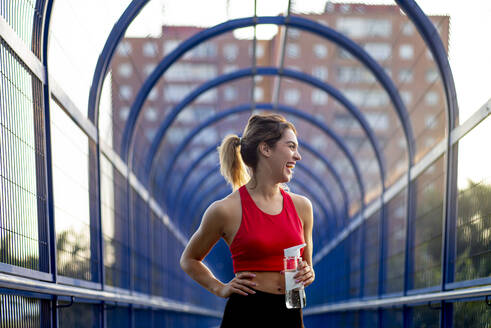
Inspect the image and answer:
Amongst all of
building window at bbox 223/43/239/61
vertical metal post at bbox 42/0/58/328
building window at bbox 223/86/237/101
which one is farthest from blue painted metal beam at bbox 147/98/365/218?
vertical metal post at bbox 42/0/58/328

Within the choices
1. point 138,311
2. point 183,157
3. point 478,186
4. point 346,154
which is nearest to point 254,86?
point 346,154

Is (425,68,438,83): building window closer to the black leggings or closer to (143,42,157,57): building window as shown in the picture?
(143,42,157,57): building window

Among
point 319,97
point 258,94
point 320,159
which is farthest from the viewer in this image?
point 320,159

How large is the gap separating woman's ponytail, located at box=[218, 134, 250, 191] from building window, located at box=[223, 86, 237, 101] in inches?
Answer: 475

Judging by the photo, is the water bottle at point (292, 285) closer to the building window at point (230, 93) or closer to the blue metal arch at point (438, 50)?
the blue metal arch at point (438, 50)

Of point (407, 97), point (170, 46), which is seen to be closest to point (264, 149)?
point (407, 97)

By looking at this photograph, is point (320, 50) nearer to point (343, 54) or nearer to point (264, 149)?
point (343, 54)

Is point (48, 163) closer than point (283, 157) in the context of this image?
No

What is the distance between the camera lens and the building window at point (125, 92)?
1137 centimetres

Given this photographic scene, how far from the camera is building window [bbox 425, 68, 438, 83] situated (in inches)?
356

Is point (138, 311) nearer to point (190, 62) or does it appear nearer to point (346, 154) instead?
point (190, 62)

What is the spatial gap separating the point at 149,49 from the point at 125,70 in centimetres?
66

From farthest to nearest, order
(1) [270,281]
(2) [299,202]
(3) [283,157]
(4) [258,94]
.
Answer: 1. (4) [258,94]
2. (2) [299,202]
3. (3) [283,157]
4. (1) [270,281]

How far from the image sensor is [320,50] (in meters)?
13.0
